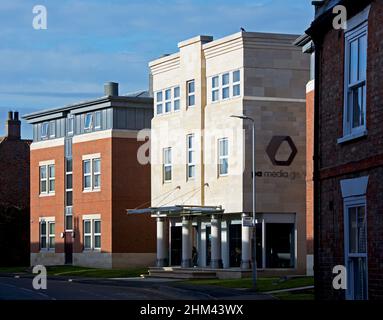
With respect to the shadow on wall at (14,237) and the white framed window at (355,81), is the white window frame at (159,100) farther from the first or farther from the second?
the white framed window at (355,81)

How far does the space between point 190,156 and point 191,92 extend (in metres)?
3.46

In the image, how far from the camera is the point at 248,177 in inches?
2072

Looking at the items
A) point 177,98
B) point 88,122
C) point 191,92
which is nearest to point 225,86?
point 191,92

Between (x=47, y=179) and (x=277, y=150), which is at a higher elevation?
(x=277, y=150)

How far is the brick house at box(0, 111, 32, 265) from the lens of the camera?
77331 millimetres

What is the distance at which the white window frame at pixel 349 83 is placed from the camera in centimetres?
1831

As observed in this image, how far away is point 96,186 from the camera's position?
67.2 metres

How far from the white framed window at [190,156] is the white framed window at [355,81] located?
37.7 metres

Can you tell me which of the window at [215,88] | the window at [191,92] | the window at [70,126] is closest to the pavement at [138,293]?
the window at [215,88]

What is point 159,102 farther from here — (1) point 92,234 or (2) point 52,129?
(2) point 52,129

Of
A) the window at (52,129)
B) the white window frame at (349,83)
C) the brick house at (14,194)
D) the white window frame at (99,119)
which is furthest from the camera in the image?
the brick house at (14,194)

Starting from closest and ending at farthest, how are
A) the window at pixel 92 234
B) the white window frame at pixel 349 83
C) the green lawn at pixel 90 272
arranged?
the white window frame at pixel 349 83 < the green lawn at pixel 90 272 < the window at pixel 92 234

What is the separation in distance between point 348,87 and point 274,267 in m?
35.0
